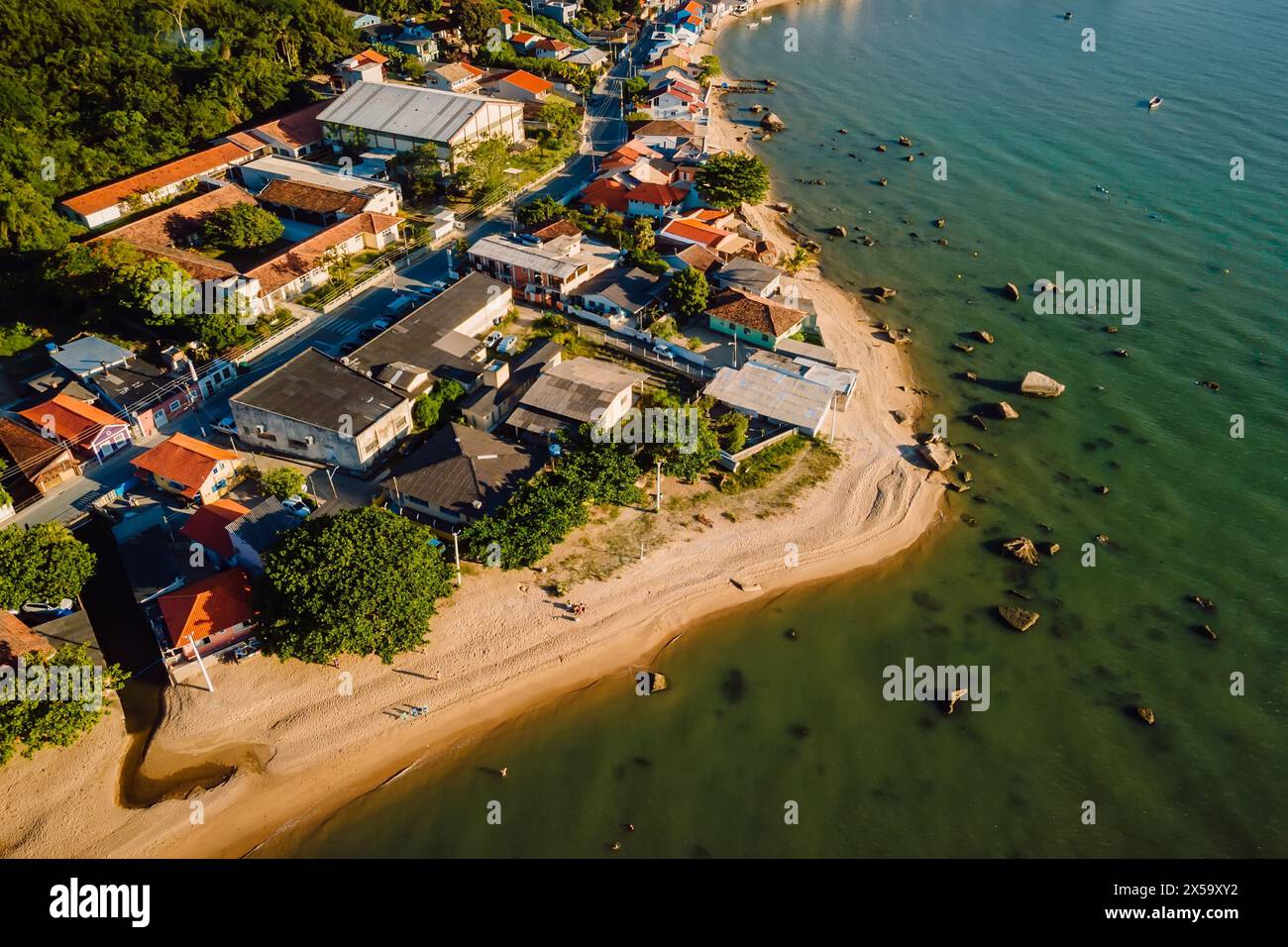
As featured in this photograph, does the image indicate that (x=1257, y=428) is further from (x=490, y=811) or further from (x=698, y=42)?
(x=698, y=42)

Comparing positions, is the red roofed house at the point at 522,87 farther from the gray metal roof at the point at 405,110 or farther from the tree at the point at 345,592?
the tree at the point at 345,592

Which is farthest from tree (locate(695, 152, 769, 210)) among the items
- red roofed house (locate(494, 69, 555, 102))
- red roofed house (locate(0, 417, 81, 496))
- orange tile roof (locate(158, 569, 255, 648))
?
red roofed house (locate(0, 417, 81, 496))

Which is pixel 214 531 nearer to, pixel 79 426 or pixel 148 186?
pixel 79 426

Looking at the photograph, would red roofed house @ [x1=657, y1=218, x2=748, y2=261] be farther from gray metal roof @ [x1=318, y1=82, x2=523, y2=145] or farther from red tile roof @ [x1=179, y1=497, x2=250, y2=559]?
red tile roof @ [x1=179, y1=497, x2=250, y2=559]

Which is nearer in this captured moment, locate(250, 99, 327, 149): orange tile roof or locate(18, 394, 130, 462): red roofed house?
locate(18, 394, 130, 462): red roofed house

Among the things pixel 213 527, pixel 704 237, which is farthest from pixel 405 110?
pixel 213 527

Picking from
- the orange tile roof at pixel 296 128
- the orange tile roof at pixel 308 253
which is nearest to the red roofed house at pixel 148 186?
the orange tile roof at pixel 296 128
